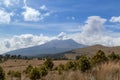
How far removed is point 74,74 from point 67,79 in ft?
1.55

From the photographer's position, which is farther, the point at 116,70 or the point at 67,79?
the point at 116,70

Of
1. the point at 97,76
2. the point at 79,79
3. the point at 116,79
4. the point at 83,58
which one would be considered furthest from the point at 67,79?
the point at 83,58

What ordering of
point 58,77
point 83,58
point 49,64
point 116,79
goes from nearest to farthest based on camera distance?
point 116,79 < point 58,77 < point 83,58 < point 49,64

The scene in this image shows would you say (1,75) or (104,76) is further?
(1,75)

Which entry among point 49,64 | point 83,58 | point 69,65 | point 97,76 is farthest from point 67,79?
point 49,64

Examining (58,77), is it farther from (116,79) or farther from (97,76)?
(116,79)

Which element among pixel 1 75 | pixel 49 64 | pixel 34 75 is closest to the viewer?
pixel 1 75

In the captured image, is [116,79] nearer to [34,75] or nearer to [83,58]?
[83,58]

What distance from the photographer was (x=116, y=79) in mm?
9133

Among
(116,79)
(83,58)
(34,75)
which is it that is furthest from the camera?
(34,75)

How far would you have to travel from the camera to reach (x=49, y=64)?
150 ft

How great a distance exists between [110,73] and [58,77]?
80.1 inches

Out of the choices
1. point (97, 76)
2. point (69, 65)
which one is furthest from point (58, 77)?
point (69, 65)

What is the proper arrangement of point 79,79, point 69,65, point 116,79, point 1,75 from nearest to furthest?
point 116,79 < point 79,79 < point 1,75 < point 69,65
